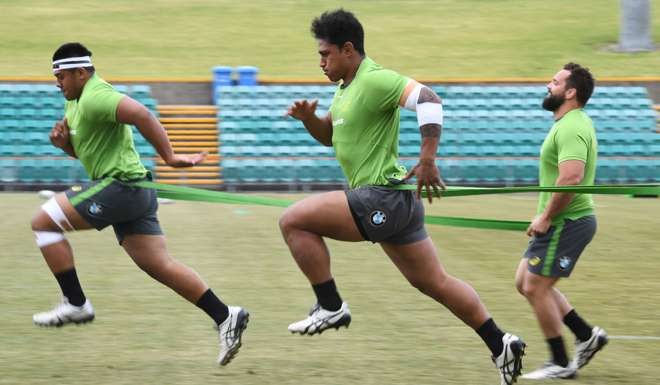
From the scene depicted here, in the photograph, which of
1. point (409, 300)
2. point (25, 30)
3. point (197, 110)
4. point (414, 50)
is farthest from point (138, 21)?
point (409, 300)

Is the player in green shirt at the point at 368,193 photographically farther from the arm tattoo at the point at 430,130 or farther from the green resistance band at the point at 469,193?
the green resistance band at the point at 469,193

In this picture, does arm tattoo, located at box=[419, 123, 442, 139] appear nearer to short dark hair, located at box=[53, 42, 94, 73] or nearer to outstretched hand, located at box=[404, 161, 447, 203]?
outstretched hand, located at box=[404, 161, 447, 203]

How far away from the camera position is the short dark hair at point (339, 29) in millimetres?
5984

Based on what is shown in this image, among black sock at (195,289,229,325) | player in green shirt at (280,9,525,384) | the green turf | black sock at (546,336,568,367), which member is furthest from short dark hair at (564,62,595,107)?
the green turf

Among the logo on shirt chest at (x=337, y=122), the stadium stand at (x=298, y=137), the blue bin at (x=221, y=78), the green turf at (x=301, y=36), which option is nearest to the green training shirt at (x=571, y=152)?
the logo on shirt chest at (x=337, y=122)

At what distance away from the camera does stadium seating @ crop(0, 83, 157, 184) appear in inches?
833

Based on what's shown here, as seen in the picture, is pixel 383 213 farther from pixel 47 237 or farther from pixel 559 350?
pixel 47 237

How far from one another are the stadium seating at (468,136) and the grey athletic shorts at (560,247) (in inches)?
604

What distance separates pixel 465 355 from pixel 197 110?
1692 cm

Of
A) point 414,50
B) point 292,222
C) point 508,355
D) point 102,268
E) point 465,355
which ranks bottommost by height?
point 414,50

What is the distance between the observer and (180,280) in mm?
6691

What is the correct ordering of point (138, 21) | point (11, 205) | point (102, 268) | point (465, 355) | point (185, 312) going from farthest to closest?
point (138, 21)
point (11, 205)
point (102, 268)
point (185, 312)
point (465, 355)

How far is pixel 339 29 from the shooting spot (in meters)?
5.98

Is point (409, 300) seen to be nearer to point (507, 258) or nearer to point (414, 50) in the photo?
point (507, 258)
